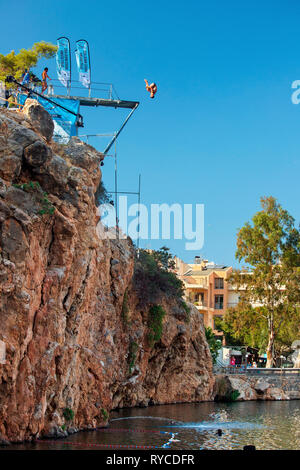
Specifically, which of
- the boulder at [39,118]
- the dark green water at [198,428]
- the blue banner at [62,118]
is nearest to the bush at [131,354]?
the dark green water at [198,428]

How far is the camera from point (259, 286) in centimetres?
6031

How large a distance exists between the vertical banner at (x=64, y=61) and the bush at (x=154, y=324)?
1626cm

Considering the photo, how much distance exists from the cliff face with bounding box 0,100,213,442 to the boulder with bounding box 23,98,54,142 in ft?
0.16

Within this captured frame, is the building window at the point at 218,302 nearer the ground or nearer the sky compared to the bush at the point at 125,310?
nearer the sky

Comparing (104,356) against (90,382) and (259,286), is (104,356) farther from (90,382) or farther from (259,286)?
(259,286)

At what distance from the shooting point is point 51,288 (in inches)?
971

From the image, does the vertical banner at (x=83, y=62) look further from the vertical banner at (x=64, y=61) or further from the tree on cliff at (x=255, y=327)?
the tree on cliff at (x=255, y=327)

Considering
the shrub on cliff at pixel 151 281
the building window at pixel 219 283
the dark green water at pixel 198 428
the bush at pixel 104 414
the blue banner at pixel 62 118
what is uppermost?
the blue banner at pixel 62 118

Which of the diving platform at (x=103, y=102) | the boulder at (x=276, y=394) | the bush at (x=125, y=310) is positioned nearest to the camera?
the bush at (x=125, y=310)

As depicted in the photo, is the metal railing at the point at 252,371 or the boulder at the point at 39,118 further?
the metal railing at the point at 252,371

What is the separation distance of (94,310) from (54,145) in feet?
29.0

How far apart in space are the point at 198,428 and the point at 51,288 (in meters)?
12.7

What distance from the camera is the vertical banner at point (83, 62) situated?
37844mm

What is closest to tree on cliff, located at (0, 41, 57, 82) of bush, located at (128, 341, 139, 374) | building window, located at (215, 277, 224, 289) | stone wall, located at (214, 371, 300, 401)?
bush, located at (128, 341, 139, 374)
